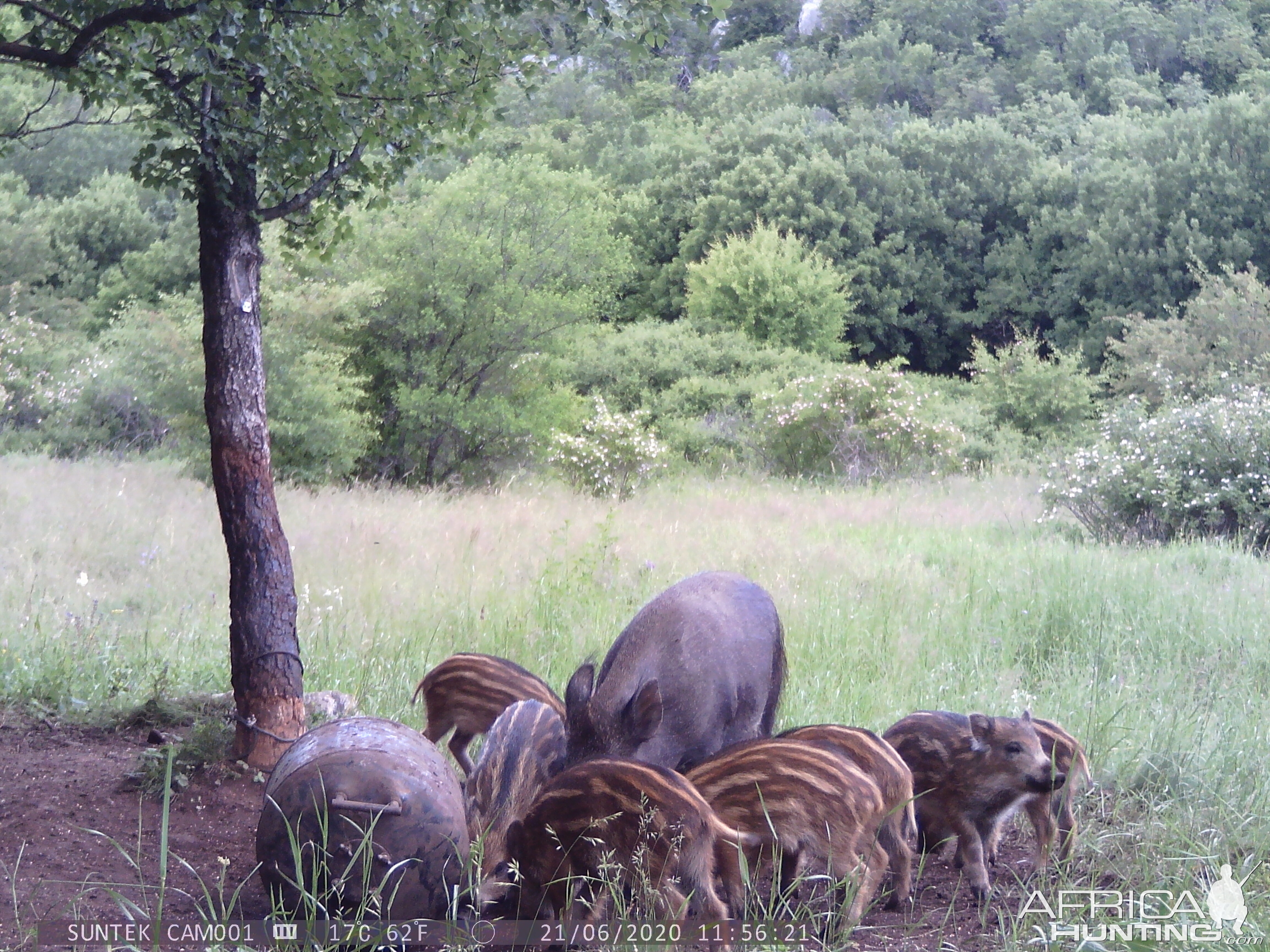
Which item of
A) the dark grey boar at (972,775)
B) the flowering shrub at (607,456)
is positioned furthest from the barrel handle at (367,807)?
the flowering shrub at (607,456)

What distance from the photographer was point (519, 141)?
39656mm

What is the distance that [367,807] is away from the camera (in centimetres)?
320

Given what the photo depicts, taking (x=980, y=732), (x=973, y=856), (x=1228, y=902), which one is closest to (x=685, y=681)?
(x=980, y=732)

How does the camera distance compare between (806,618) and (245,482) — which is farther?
(806,618)

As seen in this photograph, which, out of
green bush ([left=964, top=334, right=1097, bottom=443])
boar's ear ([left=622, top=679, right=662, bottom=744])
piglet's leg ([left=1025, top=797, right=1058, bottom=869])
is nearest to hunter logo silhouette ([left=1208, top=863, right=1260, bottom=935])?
piglet's leg ([left=1025, top=797, right=1058, bottom=869])

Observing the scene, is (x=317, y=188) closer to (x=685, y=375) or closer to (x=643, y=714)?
(x=643, y=714)

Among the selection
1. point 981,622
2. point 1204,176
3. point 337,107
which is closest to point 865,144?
point 1204,176

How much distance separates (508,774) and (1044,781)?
67.0 inches

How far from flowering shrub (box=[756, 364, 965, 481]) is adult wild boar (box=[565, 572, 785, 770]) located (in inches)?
530

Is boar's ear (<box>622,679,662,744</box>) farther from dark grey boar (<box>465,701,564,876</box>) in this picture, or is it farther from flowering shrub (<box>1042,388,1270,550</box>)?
flowering shrub (<box>1042,388,1270,550</box>)

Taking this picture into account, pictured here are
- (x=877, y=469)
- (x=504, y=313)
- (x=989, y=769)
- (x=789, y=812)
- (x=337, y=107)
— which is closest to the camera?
(x=789, y=812)

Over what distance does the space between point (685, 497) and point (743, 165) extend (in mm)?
23792

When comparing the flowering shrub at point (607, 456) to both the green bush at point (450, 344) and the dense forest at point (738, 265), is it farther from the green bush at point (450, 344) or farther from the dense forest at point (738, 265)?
the green bush at point (450, 344)

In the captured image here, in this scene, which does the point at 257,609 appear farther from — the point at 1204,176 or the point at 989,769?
the point at 1204,176
